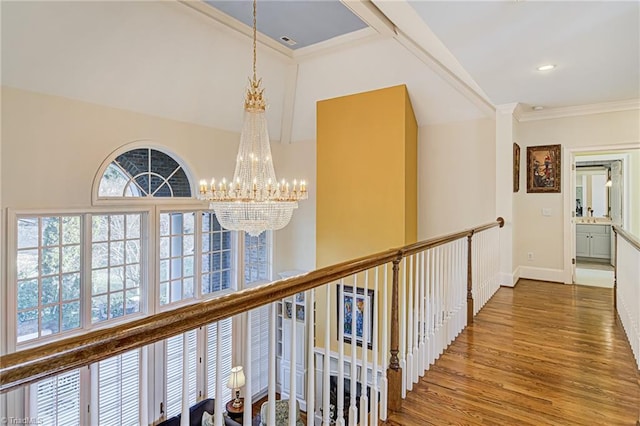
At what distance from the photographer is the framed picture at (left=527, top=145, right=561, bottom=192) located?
5.17m

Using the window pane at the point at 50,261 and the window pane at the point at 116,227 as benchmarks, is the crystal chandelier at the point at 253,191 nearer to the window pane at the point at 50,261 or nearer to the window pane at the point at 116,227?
the window pane at the point at 116,227

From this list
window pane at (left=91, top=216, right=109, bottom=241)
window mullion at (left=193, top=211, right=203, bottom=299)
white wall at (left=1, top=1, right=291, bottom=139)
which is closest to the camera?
white wall at (left=1, top=1, right=291, bottom=139)

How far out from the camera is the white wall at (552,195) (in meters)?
4.76

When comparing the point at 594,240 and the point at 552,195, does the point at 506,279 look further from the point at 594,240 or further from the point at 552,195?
the point at 594,240

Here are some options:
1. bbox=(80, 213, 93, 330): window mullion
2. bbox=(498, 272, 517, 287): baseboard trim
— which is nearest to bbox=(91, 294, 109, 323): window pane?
bbox=(80, 213, 93, 330): window mullion

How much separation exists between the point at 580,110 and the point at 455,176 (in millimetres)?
1838

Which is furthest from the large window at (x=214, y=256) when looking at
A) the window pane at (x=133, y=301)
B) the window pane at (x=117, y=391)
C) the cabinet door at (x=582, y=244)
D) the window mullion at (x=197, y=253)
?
the cabinet door at (x=582, y=244)

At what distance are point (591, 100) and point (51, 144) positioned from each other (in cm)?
670

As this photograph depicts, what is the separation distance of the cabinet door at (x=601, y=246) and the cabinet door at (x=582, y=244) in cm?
10

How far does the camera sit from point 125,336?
880 millimetres

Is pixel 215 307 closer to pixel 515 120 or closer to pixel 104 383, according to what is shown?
pixel 104 383

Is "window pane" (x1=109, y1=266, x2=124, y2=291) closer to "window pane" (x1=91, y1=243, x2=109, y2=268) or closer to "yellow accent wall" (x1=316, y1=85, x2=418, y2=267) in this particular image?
"window pane" (x1=91, y1=243, x2=109, y2=268)

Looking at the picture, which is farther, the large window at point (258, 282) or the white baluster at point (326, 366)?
the large window at point (258, 282)

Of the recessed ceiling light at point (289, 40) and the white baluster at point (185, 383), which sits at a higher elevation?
the recessed ceiling light at point (289, 40)
